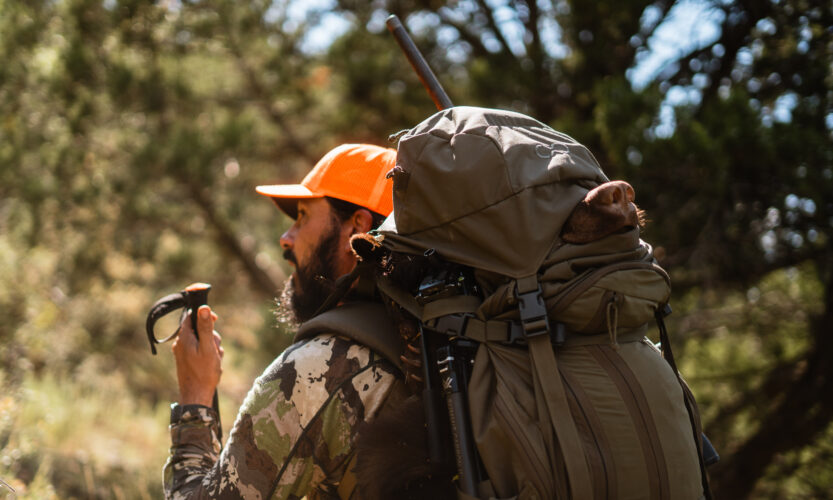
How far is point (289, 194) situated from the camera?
2232 mm

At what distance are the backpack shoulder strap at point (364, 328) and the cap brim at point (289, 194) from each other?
52 cm

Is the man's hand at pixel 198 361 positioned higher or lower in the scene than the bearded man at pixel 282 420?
higher

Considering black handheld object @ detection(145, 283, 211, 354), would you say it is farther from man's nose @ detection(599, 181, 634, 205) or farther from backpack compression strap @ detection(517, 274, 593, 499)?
man's nose @ detection(599, 181, 634, 205)

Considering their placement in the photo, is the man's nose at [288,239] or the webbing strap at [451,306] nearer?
the webbing strap at [451,306]

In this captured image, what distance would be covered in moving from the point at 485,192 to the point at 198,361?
3.67ft

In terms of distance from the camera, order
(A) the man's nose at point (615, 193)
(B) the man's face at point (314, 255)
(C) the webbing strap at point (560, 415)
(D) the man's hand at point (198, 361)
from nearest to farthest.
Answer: (C) the webbing strap at point (560, 415) → (A) the man's nose at point (615, 193) → (D) the man's hand at point (198, 361) → (B) the man's face at point (314, 255)

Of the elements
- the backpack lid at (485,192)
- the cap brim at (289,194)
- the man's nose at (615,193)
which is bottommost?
the man's nose at (615,193)

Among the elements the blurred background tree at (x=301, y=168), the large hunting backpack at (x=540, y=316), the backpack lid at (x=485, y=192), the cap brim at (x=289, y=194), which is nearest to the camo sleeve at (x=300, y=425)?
the large hunting backpack at (x=540, y=316)

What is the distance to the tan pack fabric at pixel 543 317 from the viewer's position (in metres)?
1.36

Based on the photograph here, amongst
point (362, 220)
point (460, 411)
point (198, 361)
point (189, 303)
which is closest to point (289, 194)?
point (362, 220)

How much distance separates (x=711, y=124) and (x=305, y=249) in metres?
2.55

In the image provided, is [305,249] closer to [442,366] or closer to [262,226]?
[442,366]

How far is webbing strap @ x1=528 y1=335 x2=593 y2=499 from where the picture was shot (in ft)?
4.32

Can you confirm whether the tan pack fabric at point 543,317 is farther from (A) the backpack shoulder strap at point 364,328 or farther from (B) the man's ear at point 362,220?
(B) the man's ear at point 362,220
